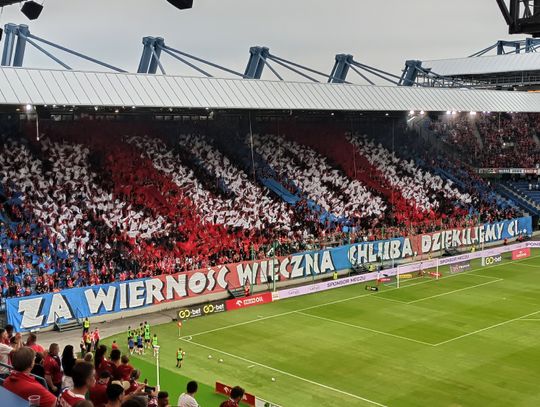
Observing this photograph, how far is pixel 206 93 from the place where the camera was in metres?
42.3

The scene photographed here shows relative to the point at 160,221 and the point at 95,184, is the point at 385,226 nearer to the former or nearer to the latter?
the point at 160,221

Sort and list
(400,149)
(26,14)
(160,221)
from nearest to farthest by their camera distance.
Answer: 1. (26,14)
2. (160,221)
3. (400,149)

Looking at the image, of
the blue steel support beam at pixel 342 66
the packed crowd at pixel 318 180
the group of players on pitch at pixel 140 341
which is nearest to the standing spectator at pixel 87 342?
the group of players on pitch at pixel 140 341

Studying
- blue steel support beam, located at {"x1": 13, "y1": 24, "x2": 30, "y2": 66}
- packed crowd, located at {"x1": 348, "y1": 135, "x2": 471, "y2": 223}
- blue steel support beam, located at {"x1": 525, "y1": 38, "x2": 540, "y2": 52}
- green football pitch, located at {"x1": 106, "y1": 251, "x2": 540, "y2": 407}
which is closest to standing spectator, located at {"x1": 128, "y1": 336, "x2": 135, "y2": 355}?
green football pitch, located at {"x1": 106, "y1": 251, "x2": 540, "y2": 407}

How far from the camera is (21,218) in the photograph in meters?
36.7

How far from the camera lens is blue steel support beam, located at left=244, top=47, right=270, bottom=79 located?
168ft

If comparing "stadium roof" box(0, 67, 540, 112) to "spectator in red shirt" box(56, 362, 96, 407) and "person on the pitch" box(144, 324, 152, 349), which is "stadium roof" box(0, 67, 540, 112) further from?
"spectator in red shirt" box(56, 362, 96, 407)

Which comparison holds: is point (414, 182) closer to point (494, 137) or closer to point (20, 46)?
point (494, 137)

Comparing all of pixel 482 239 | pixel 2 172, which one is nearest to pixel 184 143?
pixel 2 172

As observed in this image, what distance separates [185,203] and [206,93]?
673 cm

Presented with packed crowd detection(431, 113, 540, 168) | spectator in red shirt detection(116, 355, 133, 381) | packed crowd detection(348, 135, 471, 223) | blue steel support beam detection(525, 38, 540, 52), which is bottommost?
spectator in red shirt detection(116, 355, 133, 381)

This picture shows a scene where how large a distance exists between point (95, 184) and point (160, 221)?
4272 mm

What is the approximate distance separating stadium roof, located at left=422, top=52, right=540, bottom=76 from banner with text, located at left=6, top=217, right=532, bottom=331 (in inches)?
1020

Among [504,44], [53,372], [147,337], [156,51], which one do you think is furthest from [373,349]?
[504,44]
